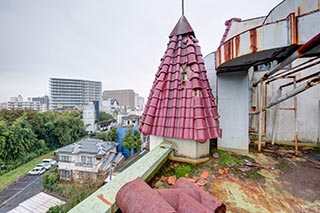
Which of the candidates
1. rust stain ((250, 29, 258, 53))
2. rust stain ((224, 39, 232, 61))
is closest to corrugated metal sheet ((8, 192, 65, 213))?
rust stain ((224, 39, 232, 61))

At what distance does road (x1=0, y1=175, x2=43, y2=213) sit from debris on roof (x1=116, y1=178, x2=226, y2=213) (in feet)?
60.9

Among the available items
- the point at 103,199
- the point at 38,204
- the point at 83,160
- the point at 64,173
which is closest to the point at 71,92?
the point at 83,160

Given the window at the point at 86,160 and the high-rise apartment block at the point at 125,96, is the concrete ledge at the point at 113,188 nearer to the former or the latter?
the window at the point at 86,160

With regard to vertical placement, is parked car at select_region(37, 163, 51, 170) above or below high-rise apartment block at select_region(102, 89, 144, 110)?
below

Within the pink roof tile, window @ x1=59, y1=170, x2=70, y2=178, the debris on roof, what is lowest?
window @ x1=59, y1=170, x2=70, y2=178

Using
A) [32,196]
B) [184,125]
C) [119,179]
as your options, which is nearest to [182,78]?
[184,125]

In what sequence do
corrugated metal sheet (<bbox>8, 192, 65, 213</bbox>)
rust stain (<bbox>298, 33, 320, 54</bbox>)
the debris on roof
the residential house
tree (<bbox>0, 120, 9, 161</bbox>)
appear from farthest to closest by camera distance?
tree (<bbox>0, 120, 9, 161</bbox>) → the residential house → corrugated metal sheet (<bbox>8, 192, 65, 213</bbox>) → rust stain (<bbox>298, 33, 320, 54</bbox>) → the debris on roof

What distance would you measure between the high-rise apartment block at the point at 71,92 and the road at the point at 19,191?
45.0 m

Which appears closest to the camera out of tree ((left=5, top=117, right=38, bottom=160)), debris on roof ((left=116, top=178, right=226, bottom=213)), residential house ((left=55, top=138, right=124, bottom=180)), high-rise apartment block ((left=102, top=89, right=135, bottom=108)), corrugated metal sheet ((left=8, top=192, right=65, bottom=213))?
debris on roof ((left=116, top=178, right=226, bottom=213))

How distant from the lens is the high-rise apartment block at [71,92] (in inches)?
2400

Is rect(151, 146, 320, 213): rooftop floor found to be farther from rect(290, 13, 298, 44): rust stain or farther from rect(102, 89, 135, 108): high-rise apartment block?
rect(102, 89, 135, 108): high-rise apartment block

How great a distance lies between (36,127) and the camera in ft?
84.1

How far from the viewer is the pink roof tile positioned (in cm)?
214

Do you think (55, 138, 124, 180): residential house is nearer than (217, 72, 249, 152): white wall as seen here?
No
